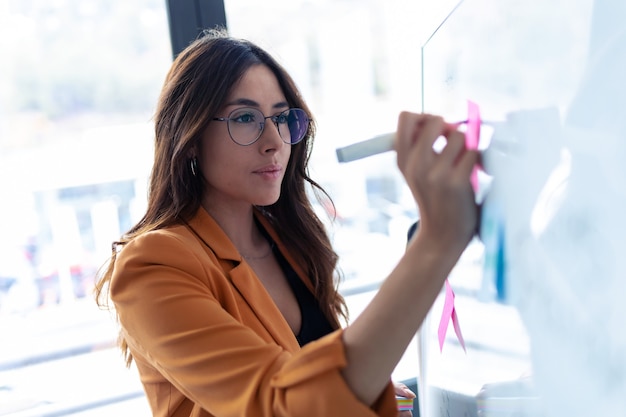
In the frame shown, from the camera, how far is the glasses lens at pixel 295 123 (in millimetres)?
1309

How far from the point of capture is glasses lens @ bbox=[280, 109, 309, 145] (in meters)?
1.31

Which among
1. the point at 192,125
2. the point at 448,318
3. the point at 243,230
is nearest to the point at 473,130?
the point at 448,318

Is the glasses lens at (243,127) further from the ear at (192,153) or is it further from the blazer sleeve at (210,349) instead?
the blazer sleeve at (210,349)

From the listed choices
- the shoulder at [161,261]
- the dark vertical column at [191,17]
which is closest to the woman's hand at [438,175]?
the shoulder at [161,261]

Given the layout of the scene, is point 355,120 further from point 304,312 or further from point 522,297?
point 522,297

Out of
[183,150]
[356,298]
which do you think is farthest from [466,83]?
[356,298]

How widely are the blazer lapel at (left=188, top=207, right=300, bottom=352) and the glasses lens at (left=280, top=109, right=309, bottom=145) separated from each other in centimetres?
24

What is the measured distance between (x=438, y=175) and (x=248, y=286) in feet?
2.05

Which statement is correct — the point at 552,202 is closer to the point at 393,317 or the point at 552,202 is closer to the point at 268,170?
the point at 393,317

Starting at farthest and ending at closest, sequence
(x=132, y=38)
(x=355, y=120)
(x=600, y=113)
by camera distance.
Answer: (x=355, y=120)
(x=132, y=38)
(x=600, y=113)

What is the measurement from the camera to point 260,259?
1437mm

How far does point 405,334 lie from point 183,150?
732 millimetres

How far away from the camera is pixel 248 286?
3.90ft

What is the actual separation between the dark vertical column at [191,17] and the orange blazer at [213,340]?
821 mm
